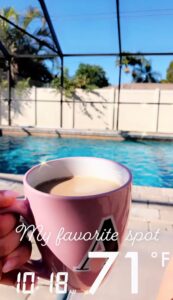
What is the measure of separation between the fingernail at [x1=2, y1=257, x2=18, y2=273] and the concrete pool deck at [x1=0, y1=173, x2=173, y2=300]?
66mm

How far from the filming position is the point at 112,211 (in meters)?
0.42

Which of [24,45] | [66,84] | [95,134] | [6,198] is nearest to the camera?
[6,198]

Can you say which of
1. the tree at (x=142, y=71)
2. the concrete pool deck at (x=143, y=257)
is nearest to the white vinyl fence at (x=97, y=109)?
the concrete pool deck at (x=143, y=257)

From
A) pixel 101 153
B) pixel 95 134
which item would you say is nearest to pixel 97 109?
pixel 95 134

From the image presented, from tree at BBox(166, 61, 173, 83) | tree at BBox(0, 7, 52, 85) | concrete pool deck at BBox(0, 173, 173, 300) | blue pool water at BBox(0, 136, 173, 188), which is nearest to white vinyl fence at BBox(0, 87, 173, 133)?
blue pool water at BBox(0, 136, 173, 188)

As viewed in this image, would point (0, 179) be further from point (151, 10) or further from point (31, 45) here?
point (31, 45)

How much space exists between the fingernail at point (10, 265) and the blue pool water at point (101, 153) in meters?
4.92

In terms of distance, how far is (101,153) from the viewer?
7.38 metres

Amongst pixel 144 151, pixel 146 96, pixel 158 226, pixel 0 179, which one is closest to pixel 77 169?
pixel 158 226

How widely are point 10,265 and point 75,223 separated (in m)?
0.12

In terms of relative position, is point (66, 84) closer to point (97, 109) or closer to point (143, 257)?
point (97, 109)

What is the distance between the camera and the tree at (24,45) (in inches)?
489

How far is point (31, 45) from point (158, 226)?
13437 mm

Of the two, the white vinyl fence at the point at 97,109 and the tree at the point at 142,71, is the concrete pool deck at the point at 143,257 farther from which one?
the tree at the point at 142,71
